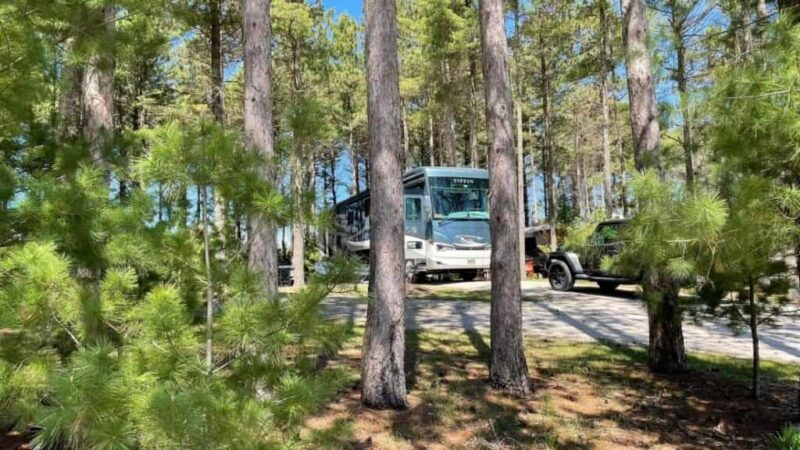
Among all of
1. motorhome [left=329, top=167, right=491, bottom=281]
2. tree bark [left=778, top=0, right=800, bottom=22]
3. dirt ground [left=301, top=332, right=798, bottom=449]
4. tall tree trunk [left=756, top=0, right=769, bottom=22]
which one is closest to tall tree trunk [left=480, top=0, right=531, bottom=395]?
dirt ground [left=301, top=332, right=798, bottom=449]

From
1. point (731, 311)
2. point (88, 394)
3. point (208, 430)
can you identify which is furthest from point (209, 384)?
point (731, 311)

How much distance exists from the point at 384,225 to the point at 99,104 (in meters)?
3.04

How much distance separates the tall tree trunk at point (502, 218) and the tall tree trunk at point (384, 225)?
1.04 metres

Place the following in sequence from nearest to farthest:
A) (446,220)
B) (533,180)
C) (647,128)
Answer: (647,128)
(446,220)
(533,180)

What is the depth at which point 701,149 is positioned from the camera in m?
4.01

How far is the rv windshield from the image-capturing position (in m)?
14.4

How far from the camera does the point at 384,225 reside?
4.44 m

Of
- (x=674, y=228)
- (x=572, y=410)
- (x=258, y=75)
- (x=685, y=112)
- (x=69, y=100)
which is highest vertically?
(x=69, y=100)

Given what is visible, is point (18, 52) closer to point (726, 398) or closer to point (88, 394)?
point (88, 394)

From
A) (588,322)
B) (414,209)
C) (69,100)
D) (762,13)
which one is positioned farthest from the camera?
(414,209)

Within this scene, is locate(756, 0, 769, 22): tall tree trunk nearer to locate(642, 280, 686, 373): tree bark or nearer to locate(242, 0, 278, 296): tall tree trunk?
locate(642, 280, 686, 373): tree bark

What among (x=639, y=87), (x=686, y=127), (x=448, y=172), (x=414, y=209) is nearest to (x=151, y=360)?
(x=686, y=127)

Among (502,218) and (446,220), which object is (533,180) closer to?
(446,220)

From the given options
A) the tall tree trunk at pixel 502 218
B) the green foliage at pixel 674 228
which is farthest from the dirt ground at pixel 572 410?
the green foliage at pixel 674 228
